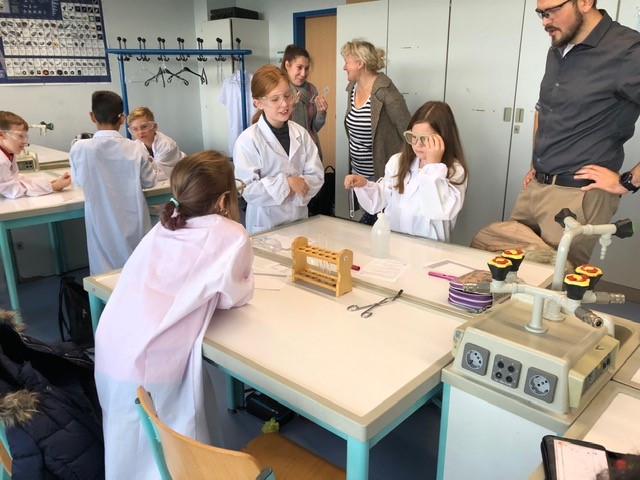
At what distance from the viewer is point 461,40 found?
3459 mm

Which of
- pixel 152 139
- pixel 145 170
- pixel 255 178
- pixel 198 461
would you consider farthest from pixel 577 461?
pixel 152 139

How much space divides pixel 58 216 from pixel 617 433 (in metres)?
2.64

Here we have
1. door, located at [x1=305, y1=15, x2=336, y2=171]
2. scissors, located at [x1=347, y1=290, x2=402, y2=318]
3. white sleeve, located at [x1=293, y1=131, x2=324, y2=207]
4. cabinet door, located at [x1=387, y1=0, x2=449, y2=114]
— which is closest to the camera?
scissors, located at [x1=347, y1=290, x2=402, y2=318]

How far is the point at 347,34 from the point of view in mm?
4098

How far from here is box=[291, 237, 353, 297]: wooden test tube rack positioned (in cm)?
163

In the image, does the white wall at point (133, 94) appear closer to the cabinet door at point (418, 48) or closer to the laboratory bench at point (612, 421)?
the cabinet door at point (418, 48)

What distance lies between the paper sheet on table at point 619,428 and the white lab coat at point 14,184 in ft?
9.35

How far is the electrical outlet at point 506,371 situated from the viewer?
41.4 inches

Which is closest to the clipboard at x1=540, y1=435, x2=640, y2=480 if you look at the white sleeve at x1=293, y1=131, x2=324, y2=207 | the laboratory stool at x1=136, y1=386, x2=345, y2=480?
the laboratory stool at x1=136, y1=386, x2=345, y2=480

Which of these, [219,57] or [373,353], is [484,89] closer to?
[373,353]

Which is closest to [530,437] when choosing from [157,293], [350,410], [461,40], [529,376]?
[529,376]

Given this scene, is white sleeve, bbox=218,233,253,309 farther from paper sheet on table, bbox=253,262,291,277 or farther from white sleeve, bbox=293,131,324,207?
white sleeve, bbox=293,131,324,207

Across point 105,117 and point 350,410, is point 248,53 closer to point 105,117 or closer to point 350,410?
point 105,117

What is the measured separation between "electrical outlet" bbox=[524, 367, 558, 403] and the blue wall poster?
5.17 metres
